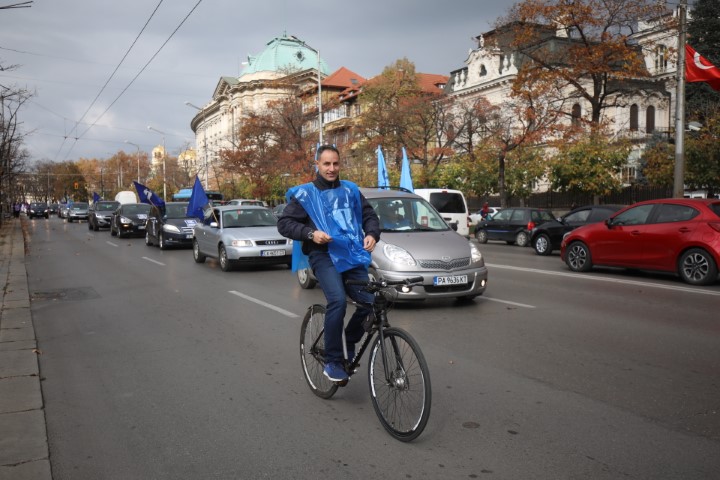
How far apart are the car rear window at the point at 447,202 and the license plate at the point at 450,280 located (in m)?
15.4

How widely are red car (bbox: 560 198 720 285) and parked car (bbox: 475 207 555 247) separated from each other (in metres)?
9.96

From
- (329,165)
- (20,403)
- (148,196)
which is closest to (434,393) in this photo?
(329,165)

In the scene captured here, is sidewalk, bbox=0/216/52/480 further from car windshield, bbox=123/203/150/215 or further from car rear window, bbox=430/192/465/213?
car windshield, bbox=123/203/150/215

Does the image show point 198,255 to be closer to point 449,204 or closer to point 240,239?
point 240,239

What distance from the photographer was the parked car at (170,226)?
68.7 ft

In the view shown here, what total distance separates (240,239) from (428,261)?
6.59m

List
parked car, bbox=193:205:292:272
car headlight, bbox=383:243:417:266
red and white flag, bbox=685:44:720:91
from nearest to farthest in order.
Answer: car headlight, bbox=383:243:417:266, parked car, bbox=193:205:292:272, red and white flag, bbox=685:44:720:91

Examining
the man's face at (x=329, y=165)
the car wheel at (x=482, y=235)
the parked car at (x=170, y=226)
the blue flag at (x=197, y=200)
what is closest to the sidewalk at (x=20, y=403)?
the man's face at (x=329, y=165)

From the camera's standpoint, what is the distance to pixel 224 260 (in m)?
14.7

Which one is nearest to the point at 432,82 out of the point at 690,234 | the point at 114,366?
the point at 690,234

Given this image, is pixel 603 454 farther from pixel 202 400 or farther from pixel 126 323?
pixel 126 323

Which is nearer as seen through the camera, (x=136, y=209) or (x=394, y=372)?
(x=394, y=372)

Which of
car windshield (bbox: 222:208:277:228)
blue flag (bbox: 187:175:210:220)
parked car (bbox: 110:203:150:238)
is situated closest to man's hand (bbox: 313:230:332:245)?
car windshield (bbox: 222:208:277:228)

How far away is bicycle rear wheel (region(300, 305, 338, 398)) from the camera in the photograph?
5035 mm
